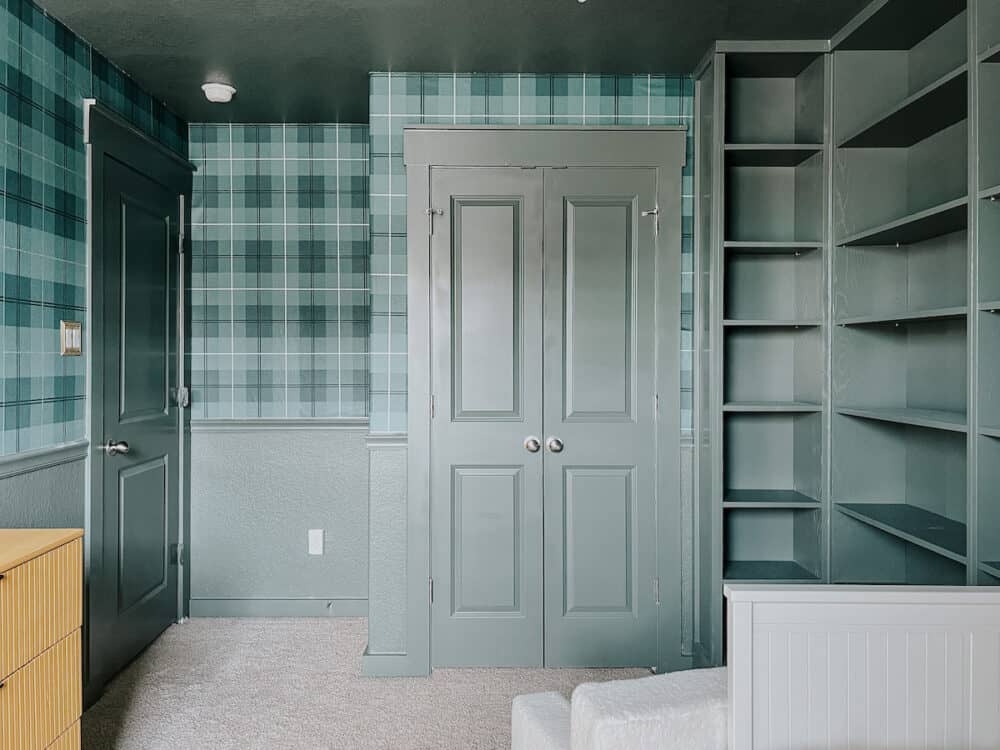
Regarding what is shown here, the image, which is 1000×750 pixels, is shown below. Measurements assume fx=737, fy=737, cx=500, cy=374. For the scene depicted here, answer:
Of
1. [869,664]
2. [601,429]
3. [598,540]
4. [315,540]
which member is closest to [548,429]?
[601,429]

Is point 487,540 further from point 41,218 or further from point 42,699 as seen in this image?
point 41,218

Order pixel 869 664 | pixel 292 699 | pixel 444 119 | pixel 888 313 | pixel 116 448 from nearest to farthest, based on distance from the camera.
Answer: pixel 869 664 < pixel 888 313 < pixel 292 699 < pixel 116 448 < pixel 444 119

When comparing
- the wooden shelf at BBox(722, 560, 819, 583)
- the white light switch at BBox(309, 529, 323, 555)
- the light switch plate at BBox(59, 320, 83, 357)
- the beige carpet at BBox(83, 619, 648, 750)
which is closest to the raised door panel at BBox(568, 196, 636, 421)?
the wooden shelf at BBox(722, 560, 819, 583)

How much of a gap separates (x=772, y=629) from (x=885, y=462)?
174 cm

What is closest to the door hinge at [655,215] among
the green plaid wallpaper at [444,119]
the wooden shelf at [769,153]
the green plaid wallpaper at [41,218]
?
the green plaid wallpaper at [444,119]

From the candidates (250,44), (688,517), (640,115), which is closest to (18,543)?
(250,44)

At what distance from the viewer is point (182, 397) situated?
362cm

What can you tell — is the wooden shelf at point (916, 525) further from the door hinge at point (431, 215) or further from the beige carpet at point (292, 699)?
the door hinge at point (431, 215)

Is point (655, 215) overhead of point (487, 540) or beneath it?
overhead

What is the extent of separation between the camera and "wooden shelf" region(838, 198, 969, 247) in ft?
6.82

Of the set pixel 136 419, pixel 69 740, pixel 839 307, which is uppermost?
pixel 839 307

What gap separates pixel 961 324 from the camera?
2.45m

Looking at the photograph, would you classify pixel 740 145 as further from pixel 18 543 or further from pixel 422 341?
pixel 18 543

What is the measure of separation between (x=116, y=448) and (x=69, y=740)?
1.29 m
